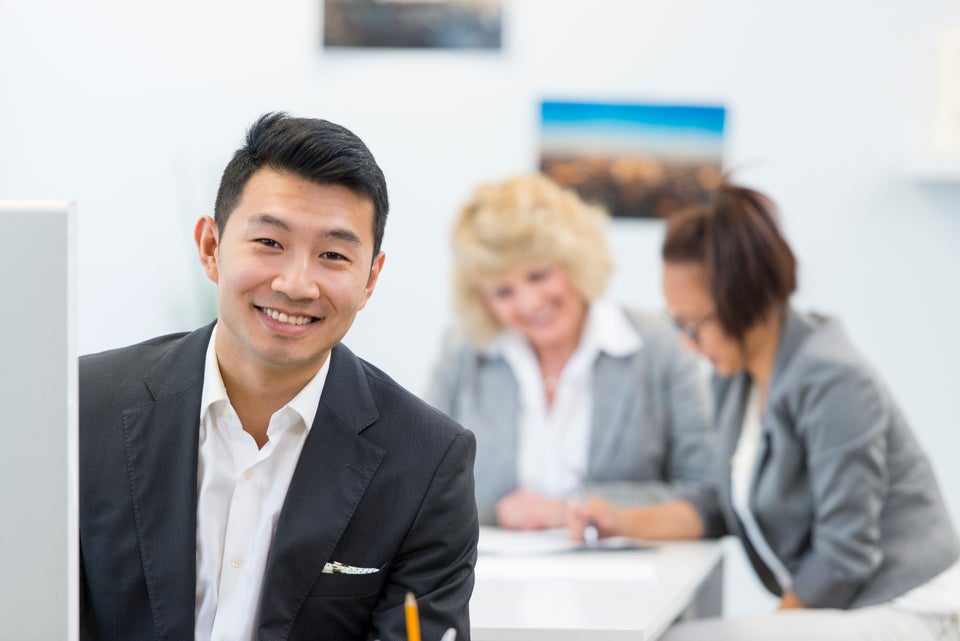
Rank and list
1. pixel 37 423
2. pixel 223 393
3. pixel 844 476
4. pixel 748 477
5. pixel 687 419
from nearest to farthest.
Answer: pixel 37 423 < pixel 223 393 < pixel 844 476 < pixel 748 477 < pixel 687 419

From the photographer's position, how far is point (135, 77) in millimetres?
3811

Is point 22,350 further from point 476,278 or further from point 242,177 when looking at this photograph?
point 476,278

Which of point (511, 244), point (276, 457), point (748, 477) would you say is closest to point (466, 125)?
point (511, 244)

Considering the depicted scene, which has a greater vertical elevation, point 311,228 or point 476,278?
point 311,228

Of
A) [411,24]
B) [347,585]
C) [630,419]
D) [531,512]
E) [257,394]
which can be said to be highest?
[411,24]

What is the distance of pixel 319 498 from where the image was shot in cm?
147

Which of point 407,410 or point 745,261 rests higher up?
point 745,261

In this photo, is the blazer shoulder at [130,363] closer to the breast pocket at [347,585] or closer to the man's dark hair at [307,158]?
the man's dark hair at [307,158]

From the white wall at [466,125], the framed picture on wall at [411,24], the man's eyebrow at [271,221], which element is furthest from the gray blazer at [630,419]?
the man's eyebrow at [271,221]

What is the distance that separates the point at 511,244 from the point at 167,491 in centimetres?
174

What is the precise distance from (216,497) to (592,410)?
1684mm

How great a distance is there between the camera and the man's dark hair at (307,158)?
1.42 meters

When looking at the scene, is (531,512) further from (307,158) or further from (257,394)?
(307,158)

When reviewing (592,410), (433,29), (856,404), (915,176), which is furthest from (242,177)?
(915,176)
